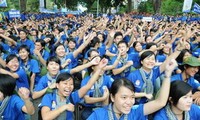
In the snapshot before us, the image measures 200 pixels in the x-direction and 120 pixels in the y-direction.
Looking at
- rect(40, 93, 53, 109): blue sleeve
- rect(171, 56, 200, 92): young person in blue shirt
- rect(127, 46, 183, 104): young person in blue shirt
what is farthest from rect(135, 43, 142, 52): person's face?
rect(40, 93, 53, 109): blue sleeve

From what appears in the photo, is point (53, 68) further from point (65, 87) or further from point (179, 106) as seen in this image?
point (179, 106)

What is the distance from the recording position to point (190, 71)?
148 inches

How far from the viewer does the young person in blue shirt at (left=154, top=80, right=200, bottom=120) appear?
248 centimetres

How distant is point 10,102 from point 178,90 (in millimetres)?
1793

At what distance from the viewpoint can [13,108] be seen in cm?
304

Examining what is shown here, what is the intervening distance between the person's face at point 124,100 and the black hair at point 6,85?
1.21 meters

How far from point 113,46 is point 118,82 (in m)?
4.47

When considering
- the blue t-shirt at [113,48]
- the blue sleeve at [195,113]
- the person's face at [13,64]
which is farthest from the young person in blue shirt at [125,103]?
the blue t-shirt at [113,48]

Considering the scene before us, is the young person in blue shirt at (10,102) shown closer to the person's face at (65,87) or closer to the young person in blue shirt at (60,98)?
the young person in blue shirt at (60,98)

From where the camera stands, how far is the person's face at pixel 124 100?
7.96ft

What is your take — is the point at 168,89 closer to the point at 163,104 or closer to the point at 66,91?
the point at 163,104

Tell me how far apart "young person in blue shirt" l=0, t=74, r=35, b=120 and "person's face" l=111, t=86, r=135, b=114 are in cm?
97

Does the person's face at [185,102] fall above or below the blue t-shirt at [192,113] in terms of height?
above

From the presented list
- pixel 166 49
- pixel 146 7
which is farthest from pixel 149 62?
pixel 146 7
